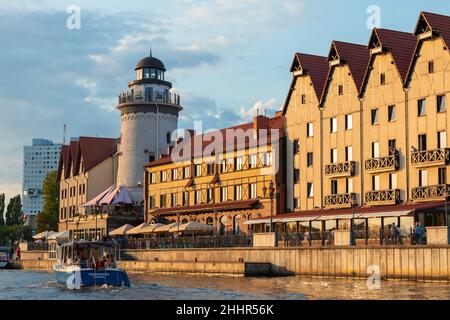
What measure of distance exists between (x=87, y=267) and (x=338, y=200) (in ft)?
87.2

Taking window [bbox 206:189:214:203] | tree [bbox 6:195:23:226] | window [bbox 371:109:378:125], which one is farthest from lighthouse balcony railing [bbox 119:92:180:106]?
tree [bbox 6:195:23:226]

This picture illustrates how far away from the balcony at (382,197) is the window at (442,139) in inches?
202

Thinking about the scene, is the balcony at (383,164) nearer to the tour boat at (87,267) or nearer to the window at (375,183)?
the window at (375,183)

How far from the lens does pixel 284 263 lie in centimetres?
6319

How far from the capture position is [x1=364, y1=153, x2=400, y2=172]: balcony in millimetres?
67000

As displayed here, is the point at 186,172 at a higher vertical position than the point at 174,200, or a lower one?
higher

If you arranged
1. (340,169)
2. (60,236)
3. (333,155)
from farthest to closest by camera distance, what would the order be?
(60,236) < (333,155) < (340,169)

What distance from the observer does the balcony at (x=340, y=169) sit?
7162 cm

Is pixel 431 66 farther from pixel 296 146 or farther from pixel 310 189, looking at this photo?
pixel 296 146

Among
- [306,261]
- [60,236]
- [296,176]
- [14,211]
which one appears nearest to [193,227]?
[296,176]

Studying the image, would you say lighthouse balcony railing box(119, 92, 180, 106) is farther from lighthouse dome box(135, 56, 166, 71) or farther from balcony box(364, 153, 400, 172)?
balcony box(364, 153, 400, 172)

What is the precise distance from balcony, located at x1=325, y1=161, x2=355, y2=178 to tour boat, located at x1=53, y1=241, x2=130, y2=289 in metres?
21.6

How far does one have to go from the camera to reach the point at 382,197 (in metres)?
67.8

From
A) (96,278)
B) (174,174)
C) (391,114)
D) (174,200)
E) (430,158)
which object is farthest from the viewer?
(174,174)
